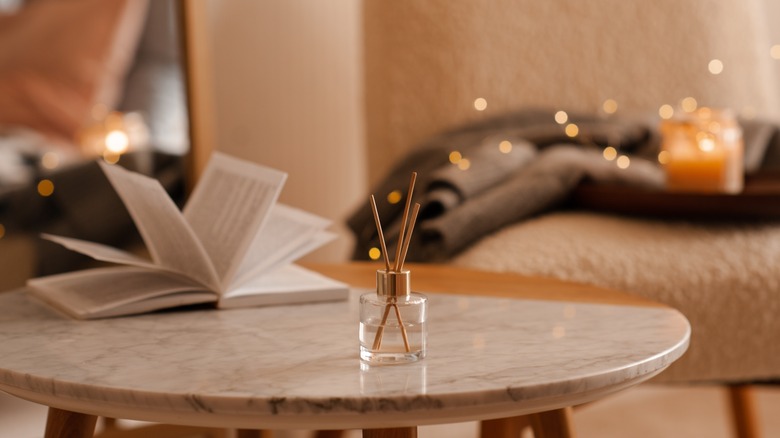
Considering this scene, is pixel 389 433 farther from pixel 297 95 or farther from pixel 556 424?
pixel 297 95

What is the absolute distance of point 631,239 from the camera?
51.3 inches

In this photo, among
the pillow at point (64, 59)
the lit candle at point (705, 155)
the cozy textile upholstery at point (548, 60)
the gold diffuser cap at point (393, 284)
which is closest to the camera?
the gold diffuser cap at point (393, 284)

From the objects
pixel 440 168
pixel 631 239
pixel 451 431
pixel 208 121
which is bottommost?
pixel 451 431

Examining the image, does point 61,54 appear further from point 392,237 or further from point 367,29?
point 392,237

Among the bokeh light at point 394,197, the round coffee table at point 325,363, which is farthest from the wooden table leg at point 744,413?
the round coffee table at point 325,363

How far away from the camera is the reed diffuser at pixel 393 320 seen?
0.65 metres

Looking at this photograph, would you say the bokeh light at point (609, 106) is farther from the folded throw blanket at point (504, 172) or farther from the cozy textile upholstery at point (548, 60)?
the folded throw blanket at point (504, 172)

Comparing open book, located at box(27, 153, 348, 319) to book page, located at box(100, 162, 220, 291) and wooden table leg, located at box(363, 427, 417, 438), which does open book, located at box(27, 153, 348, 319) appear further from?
wooden table leg, located at box(363, 427, 417, 438)

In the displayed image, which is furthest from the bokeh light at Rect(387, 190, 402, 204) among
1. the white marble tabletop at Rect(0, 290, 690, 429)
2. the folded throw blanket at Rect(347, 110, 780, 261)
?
the white marble tabletop at Rect(0, 290, 690, 429)

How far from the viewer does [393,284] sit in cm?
66

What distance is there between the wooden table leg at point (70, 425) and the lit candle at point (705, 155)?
0.99 meters

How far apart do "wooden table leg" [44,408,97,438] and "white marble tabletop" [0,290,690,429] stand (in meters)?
0.06

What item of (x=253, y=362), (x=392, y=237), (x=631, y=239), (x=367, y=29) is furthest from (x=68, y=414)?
(x=367, y=29)

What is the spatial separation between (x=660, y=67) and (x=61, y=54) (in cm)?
123
